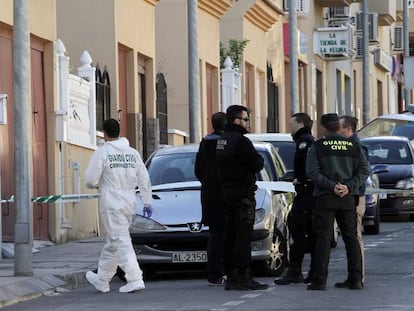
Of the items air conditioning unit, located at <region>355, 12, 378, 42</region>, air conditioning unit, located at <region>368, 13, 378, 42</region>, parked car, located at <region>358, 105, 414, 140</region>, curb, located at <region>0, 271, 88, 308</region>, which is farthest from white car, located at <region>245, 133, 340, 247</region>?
air conditioning unit, located at <region>368, 13, 378, 42</region>

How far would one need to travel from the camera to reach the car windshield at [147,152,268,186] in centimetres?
1906

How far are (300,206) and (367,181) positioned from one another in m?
10.4

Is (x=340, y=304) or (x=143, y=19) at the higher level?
(x=143, y=19)

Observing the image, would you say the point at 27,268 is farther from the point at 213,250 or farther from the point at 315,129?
the point at 315,129

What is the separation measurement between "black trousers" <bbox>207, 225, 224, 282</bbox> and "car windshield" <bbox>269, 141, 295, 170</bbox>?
296 inches

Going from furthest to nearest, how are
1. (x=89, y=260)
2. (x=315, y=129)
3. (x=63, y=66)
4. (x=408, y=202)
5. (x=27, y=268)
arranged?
Answer: 1. (x=315, y=129)
2. (x=408, y=202)
3. (x=63, y=66)
4. (x=89, y=260)
5. (x=27, y=268)

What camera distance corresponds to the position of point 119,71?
28.3 metres

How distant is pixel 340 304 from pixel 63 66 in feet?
35.7

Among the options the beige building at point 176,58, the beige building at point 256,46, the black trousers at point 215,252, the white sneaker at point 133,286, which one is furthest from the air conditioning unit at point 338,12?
the white sneaker at point 133,286

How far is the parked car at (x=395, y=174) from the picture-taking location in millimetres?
30500

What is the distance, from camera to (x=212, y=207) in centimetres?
1659

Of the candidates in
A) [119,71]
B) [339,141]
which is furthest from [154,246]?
[119,71]

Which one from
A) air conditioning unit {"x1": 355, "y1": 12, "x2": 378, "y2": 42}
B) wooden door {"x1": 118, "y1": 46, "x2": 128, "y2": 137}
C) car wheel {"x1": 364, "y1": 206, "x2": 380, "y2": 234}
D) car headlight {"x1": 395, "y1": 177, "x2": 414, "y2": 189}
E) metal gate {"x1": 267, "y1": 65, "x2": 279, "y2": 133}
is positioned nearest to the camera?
car wheel {"x1": 364, "y1": 206, "x2": 380, "y2": 234}

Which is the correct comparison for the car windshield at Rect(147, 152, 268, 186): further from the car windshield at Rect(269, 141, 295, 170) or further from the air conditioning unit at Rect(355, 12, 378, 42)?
the air conditioning unit at Rect(355, 12, 378, 42)
